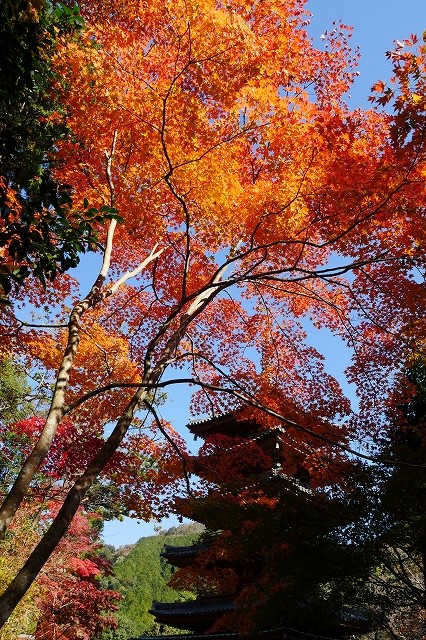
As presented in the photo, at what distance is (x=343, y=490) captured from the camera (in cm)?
1112

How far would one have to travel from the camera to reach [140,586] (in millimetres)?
55594

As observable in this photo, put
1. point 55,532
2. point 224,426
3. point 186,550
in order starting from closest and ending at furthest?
point 55,532, point 186,550, point 224,426

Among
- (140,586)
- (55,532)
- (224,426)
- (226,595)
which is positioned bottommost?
(55,532)

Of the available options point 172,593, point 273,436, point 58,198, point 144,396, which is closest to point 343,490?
point 273,436

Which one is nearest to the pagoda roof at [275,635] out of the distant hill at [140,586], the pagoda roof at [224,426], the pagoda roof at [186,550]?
the pagoda roof at [186,550]

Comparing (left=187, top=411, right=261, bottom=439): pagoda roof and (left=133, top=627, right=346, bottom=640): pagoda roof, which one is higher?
(left=187, top=411, right=261, bottom=439): pagoda roof

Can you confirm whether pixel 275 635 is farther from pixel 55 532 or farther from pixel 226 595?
pixel 55 532

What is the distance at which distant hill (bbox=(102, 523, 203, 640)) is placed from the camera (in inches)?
1451

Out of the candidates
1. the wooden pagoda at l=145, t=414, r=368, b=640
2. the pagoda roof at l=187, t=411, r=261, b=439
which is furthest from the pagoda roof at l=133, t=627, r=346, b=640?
the pagoda roof at l=187, t=411, r=261, b=439

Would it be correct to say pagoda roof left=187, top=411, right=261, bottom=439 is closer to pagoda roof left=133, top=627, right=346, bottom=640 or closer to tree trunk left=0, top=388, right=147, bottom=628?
pagoda roof left=133, top=627, right=346, bottom=640

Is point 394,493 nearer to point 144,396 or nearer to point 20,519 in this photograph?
point 144,396

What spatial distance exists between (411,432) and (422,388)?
1489 mm

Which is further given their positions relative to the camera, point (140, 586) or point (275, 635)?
point (140, 586)

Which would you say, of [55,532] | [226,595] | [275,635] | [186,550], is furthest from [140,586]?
[55,532]
